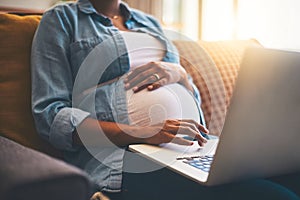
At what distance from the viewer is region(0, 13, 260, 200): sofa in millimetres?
423

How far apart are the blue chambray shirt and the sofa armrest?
49 cm

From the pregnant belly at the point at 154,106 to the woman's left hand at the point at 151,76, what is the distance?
0.01 m

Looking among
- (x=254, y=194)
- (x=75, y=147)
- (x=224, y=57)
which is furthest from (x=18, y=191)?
(x=224, y=57)

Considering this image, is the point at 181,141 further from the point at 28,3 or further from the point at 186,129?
the point at 28,3

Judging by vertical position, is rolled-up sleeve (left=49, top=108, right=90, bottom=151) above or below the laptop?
below

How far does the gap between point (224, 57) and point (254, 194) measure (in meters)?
0.87

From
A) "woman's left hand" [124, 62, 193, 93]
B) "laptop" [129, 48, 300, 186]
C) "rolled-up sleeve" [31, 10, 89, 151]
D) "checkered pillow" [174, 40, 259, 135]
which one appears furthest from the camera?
"checkered pillow" [174, 40, 259, 135]

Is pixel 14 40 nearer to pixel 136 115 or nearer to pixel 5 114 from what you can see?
pixel 5 114

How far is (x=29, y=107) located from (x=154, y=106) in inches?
12.8

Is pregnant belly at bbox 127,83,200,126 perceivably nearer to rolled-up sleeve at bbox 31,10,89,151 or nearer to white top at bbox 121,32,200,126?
white top at bbox 121,32,200,126

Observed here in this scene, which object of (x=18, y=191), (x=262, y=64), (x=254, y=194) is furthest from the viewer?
(x=254, y=194)

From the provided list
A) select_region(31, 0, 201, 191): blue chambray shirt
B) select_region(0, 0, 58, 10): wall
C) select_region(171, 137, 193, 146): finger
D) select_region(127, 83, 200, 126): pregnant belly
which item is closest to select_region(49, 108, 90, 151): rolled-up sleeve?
select_region(31, 0, 201, 191): blue chambray shirt

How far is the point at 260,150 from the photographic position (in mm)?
670

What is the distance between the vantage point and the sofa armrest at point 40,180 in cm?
41
